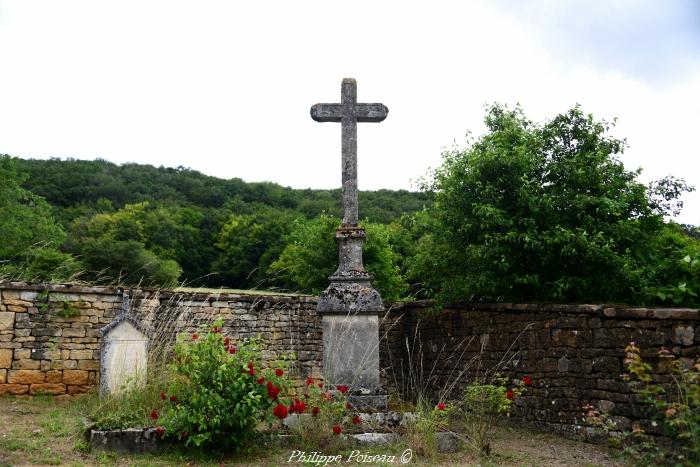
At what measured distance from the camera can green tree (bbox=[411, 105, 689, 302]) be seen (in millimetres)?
9000

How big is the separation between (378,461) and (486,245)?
4.32m

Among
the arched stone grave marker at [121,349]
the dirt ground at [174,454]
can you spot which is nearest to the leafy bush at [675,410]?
the dirt ground at [174,454]

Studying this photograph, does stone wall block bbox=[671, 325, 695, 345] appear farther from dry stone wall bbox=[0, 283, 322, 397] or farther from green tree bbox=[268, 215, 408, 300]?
green tree bbox=[268, 215, 408, 300]

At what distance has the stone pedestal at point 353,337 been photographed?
292 inches

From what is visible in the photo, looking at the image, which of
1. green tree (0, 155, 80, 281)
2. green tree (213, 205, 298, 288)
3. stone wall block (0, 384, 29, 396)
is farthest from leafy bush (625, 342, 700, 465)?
green tree (0, 155, 80, 281)

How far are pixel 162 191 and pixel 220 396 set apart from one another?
34.5m

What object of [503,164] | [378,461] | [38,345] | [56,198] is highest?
[56,198]

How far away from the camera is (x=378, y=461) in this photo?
225 inches

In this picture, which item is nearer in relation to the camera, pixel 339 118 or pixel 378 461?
pixel 378 461

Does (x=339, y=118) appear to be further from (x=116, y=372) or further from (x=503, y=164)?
(x=116, y=372)

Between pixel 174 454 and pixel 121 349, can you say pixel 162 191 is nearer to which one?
pixel 121 349

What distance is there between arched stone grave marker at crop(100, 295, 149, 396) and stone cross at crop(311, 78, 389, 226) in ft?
10.9

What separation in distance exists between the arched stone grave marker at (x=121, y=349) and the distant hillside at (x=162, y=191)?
68.3ft

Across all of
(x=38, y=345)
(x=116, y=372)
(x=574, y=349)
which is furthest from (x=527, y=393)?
(x=38, y=345)
